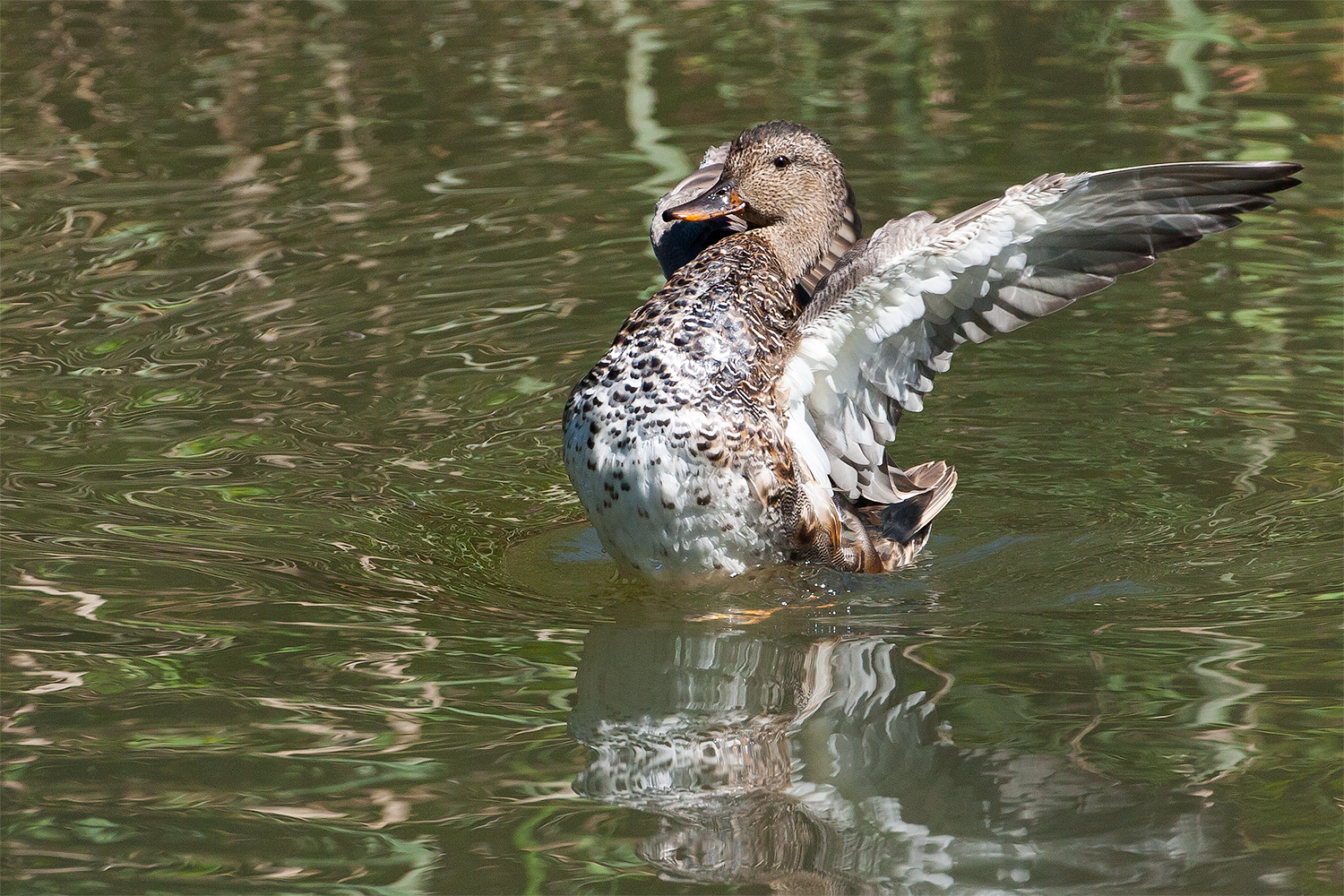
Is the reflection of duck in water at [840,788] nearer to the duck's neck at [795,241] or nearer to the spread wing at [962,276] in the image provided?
the spread wing at [962,276]

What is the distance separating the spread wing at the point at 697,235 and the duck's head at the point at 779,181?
206 millimetres

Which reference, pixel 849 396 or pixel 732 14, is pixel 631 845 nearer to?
pixel 849 396

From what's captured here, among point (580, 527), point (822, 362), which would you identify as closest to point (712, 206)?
point (822, 362)

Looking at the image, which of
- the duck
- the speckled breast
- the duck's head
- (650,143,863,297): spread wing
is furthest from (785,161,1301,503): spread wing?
(650,143,863,297): spread wing

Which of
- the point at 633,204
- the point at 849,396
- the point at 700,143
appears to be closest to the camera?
the point at 849,396

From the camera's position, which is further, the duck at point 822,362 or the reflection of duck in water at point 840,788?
the duck at point 822,362

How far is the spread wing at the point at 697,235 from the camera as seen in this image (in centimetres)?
623

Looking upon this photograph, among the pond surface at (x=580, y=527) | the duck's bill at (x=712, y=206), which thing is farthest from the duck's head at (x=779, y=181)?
the pond surface at (x=580, y=527)

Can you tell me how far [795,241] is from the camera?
19.6 ft

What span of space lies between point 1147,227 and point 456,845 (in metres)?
2.82

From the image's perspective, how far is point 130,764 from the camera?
4.25m

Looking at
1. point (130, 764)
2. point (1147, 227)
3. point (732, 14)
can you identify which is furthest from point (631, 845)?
point (732, 14)

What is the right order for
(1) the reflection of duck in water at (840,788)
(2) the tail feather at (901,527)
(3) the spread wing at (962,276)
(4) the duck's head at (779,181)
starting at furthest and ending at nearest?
(4) the duck's head at (779,181) < (2) the tail feather at (901,527) < (3) the spread wing at (962,276) < (1) the reflection of duck in water at (840,788)

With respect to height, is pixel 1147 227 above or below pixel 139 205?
above
